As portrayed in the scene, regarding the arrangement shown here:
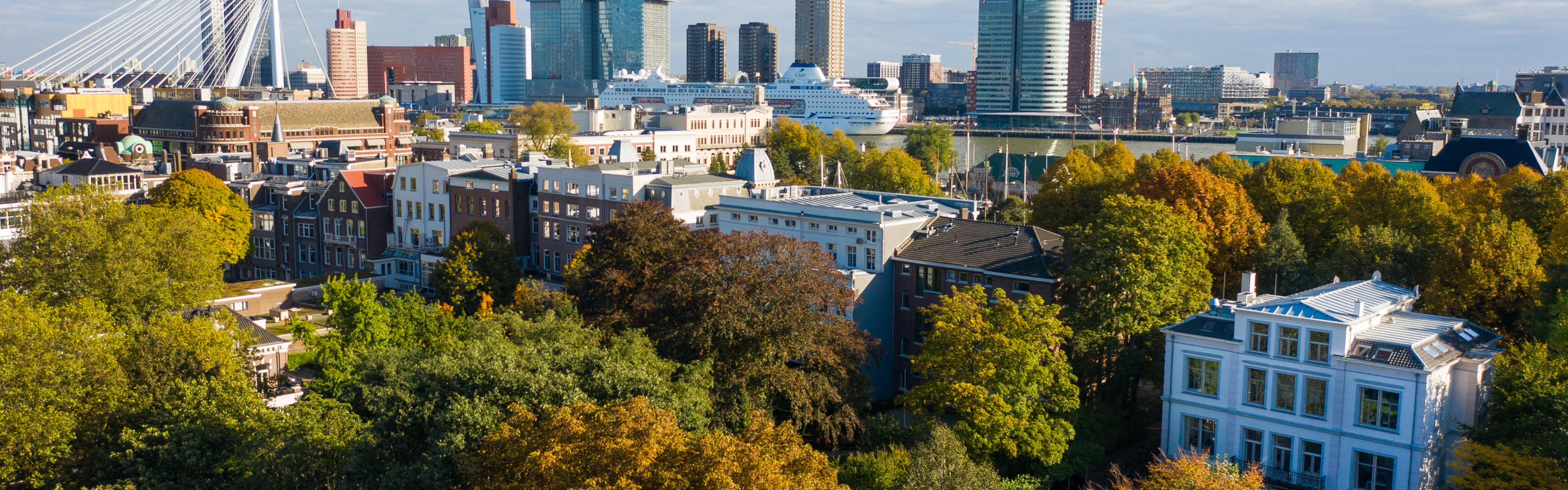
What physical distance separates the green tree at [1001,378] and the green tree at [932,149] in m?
53.2

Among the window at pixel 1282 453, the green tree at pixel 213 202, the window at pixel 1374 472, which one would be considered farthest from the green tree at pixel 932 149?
the window at pixel 1374 472

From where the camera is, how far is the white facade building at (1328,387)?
66.8ft

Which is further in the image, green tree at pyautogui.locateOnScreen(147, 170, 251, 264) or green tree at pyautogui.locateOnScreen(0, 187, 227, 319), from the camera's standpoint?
green tree at pyautogui.locateOnScreen(147, 170, 251, 264)

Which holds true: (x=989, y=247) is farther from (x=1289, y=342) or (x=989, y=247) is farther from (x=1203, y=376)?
(x=1289, y=342)

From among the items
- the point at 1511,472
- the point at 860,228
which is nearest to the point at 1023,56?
the point at 860,228

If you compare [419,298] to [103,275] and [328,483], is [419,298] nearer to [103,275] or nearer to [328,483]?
[103,275]

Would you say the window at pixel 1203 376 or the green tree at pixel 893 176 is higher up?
the green tree at pixel 893 176

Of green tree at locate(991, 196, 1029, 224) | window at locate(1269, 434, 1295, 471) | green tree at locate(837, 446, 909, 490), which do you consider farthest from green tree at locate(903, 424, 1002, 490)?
green tree at locate(991, 196, 1029, 224)

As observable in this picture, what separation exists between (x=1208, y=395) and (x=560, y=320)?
1257cm

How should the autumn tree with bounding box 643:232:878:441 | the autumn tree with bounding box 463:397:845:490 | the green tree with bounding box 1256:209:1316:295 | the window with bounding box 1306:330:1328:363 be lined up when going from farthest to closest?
the green tree with bounding box 1256:209:1316:295 → the autumn tree with bounding box 643:232:878:441 → the window with bounding box 1306:330:1328:363 → the autumn tree with bounding box 463:397:845:490

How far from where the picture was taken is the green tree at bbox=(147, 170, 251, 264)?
4591 centimetres

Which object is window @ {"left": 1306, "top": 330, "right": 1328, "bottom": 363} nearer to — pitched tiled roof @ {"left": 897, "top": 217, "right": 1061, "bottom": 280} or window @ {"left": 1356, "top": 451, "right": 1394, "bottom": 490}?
window @ {"left": 1356, "top": 451, "right": 1394, "bottom": 490}

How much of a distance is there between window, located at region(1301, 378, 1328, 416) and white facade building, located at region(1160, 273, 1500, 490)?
0.7 inches

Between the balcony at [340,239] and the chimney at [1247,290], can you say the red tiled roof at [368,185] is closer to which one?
the balcony at [340,239]
